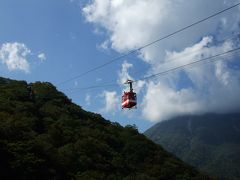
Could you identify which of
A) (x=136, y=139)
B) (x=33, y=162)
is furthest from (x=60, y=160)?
(x=136, y=139)

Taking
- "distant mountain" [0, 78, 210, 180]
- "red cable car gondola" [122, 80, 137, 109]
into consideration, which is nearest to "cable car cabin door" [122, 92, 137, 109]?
"red cable car gondola" [122, 80, 137, 109]

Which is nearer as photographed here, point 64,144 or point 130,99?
point 130,99

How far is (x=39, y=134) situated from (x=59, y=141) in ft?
10.9

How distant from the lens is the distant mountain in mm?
58594

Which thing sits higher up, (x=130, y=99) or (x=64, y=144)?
(x=64, y=144)

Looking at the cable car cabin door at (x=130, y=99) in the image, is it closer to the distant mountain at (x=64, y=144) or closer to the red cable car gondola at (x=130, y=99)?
the red cable car gondola at (x=130, y=99)

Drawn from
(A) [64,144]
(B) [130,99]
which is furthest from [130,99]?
(A) [64,144]

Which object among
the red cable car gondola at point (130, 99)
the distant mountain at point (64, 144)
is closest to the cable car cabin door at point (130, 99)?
the red cable car gondola at point (130, 99)

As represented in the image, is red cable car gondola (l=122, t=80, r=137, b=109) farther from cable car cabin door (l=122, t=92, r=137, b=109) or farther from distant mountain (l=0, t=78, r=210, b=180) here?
distant mountain (l=0, t=78, r=210, b=180)

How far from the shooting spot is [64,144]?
76.6 m

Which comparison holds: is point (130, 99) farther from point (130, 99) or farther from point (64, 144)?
point (64, 144)

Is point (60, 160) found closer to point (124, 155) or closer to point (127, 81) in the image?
point (124, 155)

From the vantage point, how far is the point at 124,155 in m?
86.0

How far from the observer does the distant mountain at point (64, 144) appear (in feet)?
192
